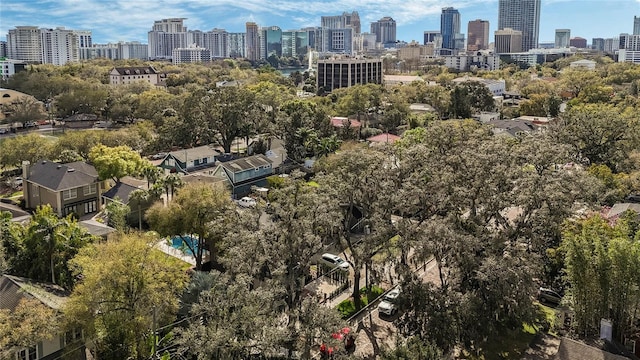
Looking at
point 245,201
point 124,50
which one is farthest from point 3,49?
point 245,201

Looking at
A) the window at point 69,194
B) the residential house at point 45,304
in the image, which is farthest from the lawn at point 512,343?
the window at point 69,194

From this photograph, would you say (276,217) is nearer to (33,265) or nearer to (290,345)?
(290,345)

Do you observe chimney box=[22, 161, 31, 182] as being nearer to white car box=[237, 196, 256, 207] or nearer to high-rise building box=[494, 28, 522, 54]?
white car box=[237, 196, 256, 207]

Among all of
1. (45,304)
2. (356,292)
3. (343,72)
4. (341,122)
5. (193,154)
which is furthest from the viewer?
(343,72)

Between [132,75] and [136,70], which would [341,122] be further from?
[136,70]

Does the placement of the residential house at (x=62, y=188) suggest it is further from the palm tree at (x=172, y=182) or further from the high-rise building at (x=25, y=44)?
the high-rise building at (x=25, y=44)

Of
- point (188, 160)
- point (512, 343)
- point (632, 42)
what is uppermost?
point (632, 42)

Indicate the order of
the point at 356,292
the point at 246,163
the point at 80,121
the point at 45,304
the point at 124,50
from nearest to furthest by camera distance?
1. the point at 45,304
2. the point at 356,292
3. the point at 246,163
4. the point at 80,121
5. the point at 124,50

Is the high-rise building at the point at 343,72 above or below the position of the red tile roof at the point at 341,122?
above
